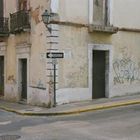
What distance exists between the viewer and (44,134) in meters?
11.7

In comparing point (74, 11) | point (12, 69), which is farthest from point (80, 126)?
point (12, 69)

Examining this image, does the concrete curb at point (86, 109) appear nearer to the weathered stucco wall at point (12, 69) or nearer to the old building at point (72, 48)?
the old building at point (72, 48)

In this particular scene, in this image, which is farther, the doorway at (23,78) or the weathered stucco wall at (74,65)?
the doorway at (23,78)

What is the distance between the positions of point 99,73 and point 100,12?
2947mm

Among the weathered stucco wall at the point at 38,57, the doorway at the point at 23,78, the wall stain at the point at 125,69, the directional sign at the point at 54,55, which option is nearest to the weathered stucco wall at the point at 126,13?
the wall stain at the point at 125,69

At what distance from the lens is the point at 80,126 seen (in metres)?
12.9

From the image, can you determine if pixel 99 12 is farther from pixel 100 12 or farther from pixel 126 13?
pixel 126 13

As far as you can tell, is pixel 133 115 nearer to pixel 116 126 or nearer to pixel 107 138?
pixel 116 126

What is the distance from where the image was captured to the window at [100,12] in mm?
20094

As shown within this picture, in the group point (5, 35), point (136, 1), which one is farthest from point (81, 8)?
point (5, 35)

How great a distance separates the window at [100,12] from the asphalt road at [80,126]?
5.16 meters

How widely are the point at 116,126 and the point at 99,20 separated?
8798 millimetres

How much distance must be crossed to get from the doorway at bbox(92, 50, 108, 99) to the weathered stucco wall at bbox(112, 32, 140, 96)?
49 centimetres

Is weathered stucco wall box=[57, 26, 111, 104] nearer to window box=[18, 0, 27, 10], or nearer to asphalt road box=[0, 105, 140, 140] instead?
asphalt road box=[0, 105, 140, 140]
